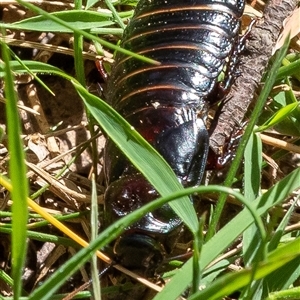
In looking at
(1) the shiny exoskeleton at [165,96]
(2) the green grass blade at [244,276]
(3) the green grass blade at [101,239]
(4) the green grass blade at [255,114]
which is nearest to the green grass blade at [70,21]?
(1) the shiny exoskeleton at [165,96]

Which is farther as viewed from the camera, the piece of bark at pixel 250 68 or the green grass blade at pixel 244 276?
the piece of bark at pixel 250 68

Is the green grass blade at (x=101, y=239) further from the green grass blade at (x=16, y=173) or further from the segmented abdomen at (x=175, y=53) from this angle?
the segmented abdomen at (x=175, y=53)

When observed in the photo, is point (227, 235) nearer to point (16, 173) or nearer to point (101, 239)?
point (101, 239)

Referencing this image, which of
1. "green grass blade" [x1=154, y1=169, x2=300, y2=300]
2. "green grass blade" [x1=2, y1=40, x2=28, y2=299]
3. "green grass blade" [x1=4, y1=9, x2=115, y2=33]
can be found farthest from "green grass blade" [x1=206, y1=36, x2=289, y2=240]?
"green grass blade" [x1=4, y1=9, x2=115, y2=33]

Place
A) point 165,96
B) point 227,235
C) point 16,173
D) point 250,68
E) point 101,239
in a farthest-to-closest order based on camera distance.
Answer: point 250,68 < point 165,96 < point 227,235 < point 101,239 < point 16,173

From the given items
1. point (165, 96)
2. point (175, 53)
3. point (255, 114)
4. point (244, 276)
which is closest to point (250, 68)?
point (175, 53)

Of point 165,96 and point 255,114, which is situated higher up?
point 165,96

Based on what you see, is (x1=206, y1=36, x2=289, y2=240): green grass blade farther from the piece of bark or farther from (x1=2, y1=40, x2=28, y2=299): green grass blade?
(x1=2, y1=40, x2=28, y2=299): green grass blade
